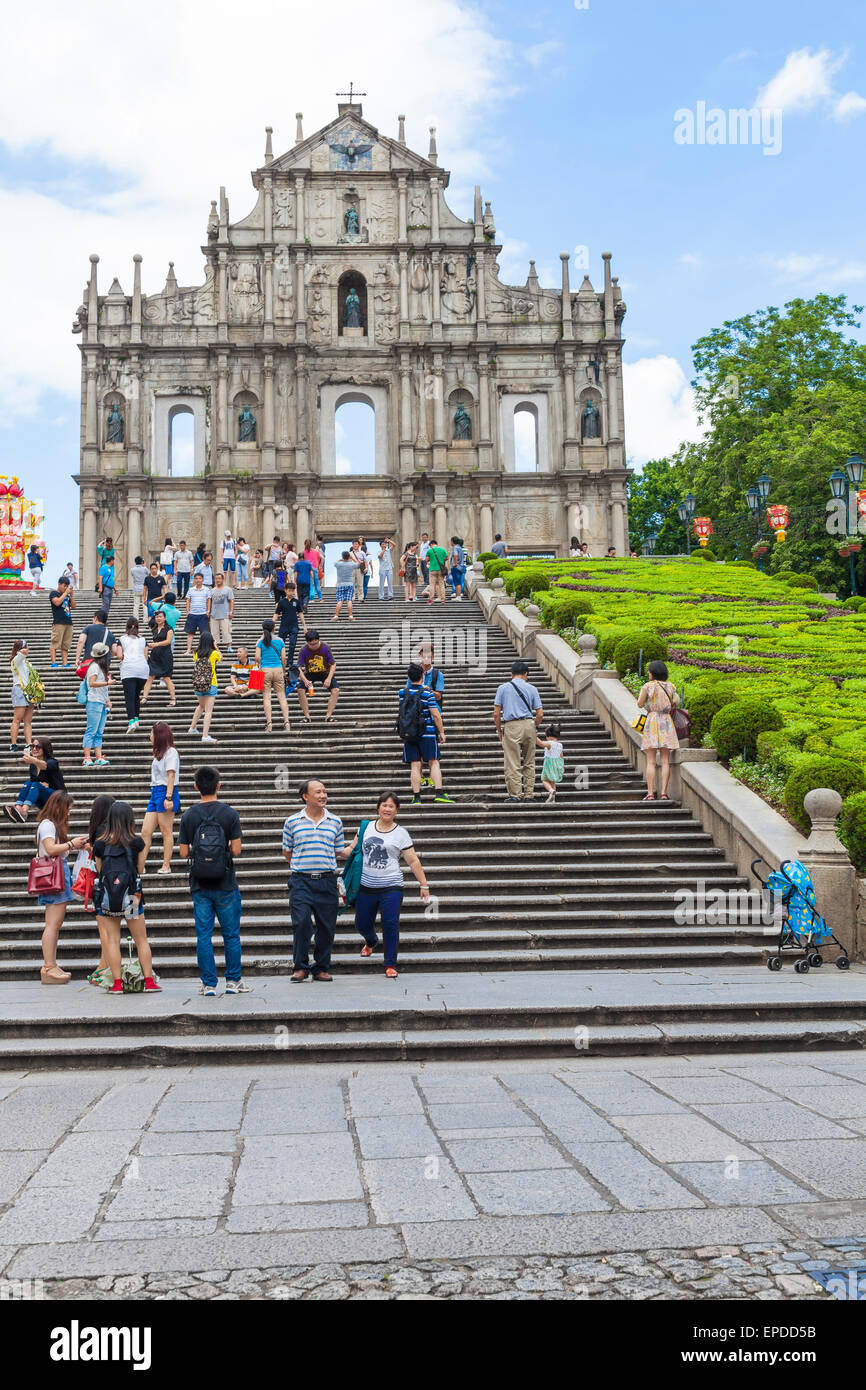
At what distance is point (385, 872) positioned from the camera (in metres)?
9.28

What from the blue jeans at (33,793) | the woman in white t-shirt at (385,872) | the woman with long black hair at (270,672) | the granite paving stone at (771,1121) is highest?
the woman with long black hair at (270,672)

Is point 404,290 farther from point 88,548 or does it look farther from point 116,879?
point 116,879

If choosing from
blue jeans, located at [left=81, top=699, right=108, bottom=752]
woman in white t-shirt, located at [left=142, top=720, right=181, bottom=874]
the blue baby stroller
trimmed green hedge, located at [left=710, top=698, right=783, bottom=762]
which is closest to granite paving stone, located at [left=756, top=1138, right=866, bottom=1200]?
the blue baby stroller

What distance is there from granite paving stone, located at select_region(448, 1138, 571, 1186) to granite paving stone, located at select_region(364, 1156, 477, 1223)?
0.34 ft

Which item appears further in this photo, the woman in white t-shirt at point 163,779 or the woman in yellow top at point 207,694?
the woman in yellow top at point 207,694

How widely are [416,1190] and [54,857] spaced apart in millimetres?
5166

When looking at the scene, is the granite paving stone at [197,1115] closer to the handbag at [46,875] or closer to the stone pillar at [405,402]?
the handbag at [46,875]

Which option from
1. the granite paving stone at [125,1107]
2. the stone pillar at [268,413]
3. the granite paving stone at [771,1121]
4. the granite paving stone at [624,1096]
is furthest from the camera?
the stone pillar at [268,413]

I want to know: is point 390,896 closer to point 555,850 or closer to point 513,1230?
point 555,850

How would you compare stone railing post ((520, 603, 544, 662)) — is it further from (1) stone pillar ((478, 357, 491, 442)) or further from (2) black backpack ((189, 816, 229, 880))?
(1) stone pillar ((478, 357, 491, 442))

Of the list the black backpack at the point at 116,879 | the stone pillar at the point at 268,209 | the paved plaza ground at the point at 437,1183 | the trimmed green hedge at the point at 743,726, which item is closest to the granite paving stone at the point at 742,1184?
the paved plaza ground at the point at 437,1183

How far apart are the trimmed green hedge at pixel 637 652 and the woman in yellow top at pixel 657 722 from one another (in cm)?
315

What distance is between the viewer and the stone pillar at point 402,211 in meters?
44.2

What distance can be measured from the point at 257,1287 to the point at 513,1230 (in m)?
0.95
